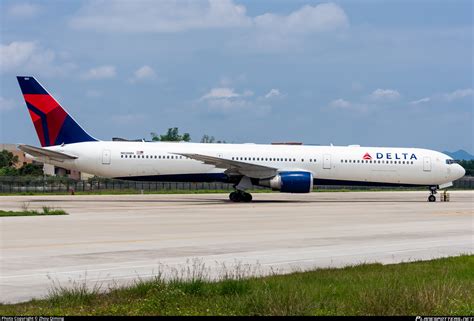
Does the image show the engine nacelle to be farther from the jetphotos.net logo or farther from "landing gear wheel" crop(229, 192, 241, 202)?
the jetphotos.net logo

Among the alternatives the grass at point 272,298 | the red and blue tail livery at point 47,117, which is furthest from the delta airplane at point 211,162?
the grass at point 272,298

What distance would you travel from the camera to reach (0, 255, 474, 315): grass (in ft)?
31.8

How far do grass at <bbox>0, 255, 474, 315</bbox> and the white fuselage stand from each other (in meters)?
34.0

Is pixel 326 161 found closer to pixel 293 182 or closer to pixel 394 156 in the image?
pixel 293 182

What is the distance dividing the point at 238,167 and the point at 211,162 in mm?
1636

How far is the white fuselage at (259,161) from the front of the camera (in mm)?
46406

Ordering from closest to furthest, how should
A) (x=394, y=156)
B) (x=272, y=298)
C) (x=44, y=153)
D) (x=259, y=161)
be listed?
(x=272, y=298)
(x=44, y=153)
(x=259, y=161)
(x=394, y=156)

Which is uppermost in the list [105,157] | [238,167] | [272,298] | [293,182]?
[105,157]

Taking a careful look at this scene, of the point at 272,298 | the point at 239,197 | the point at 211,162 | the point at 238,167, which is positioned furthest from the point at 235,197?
the point at 272,298

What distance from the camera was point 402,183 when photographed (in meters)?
48.1

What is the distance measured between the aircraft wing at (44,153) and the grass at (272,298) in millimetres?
33917

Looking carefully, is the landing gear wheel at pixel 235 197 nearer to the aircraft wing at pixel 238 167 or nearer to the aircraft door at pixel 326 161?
the aircraft wing at pixel 238 167

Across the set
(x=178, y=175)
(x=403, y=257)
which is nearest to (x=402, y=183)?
(x=178, y=175)

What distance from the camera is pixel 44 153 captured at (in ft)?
149
